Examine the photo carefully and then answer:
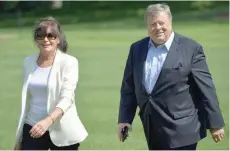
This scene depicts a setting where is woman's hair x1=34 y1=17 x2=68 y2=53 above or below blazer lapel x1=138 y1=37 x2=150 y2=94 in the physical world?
above

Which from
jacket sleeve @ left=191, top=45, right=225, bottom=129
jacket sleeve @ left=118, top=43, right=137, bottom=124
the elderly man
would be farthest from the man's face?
jacket sleeve @ left=118, top=43, right=137, bottom=124

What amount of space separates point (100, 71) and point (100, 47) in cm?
733

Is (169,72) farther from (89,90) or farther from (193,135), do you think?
(89,90)

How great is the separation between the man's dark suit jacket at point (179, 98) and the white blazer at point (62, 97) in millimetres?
620

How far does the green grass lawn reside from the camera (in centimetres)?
981

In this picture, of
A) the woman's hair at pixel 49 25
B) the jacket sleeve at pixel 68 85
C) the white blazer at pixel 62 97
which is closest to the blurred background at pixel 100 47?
the white blazer at pixel 62 97

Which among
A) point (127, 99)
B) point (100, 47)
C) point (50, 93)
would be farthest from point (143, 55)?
point (100, 47)

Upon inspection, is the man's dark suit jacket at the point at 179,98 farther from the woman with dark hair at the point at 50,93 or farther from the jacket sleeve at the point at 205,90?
the woman with dark hair at the point at 50,93

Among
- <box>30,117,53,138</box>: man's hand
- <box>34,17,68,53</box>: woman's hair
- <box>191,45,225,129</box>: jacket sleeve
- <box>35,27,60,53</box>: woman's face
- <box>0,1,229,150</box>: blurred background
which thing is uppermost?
<box>34,17,68,53</box>: woman's hair

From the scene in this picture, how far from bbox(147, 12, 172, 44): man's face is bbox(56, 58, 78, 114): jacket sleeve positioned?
31.6 inches

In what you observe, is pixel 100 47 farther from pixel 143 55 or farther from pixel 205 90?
pixel 205 90

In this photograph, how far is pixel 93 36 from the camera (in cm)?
3072

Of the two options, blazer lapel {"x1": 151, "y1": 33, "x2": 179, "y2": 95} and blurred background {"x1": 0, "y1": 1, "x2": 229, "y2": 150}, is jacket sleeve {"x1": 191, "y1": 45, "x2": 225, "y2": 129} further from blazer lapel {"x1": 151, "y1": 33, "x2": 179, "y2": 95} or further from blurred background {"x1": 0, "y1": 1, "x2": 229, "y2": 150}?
blurred background {"x1": 0, "y1": 1, "x2": 229, "y2": 150}

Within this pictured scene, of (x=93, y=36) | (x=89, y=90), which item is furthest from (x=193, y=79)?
(x=93, y=36)
